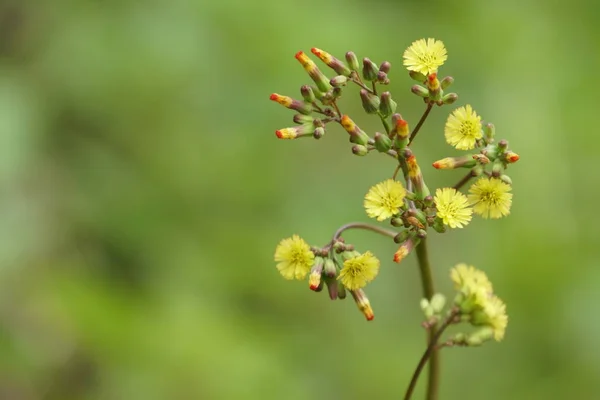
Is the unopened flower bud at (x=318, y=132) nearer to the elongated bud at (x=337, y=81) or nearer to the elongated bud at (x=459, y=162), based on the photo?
the elongated bud at (x=337, y=81)

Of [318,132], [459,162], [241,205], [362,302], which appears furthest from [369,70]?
[241,205]

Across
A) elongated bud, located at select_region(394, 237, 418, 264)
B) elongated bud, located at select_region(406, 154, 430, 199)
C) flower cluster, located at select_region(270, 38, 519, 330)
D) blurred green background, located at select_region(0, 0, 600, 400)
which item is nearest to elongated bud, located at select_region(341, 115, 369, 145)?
flower cluster, located at select_region(270, 38, 519, 330)

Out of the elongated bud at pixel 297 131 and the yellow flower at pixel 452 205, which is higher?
the elongated bud at pixel 297 131

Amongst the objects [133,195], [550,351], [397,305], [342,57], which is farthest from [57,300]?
[550,351]

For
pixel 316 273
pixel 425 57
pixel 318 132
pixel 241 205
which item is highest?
pixel 241 205

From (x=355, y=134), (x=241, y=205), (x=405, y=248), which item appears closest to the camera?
(x=405, y=248)

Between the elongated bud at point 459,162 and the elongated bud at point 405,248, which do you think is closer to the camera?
the elongated bud at point 405,248

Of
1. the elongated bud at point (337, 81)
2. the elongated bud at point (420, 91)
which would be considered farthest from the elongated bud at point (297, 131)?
the elongated bud at point (420, 91)

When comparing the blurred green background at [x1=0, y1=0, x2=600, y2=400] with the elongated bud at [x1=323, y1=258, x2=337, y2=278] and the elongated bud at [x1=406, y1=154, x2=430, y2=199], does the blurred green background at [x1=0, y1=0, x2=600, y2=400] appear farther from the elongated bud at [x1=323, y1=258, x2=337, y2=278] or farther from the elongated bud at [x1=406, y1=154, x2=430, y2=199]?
the elongated bud at [x1=406, y1=154, x2=430, y2=199]

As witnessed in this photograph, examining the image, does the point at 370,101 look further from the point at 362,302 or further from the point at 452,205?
the point at 362,302
